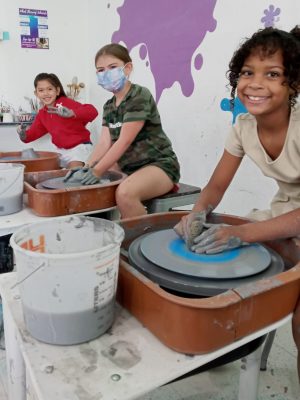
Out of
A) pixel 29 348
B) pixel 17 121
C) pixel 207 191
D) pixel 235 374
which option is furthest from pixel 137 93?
pixel 17 121

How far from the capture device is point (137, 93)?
167 centimetres

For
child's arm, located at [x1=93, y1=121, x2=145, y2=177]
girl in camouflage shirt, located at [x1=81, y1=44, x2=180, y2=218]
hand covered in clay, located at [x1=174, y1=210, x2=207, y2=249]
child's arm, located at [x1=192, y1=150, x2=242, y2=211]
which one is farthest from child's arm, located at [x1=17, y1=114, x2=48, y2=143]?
hand covered in clay, located at [x1=174, y1=210, x2=207, y2=249]

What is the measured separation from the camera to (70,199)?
4.09 feet

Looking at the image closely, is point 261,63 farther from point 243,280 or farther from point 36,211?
point 36,211

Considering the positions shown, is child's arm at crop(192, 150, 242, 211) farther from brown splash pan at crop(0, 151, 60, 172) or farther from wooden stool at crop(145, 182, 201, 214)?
brown splash pan at crop(0, 151, 60, 172)

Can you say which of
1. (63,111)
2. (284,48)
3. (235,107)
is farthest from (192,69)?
(284,48)

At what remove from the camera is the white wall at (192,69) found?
189 cm

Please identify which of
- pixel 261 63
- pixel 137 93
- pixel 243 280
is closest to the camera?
pixel 243 280

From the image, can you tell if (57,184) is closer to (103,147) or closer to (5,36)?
(103,147)

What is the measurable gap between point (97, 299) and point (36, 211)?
76 centimetres

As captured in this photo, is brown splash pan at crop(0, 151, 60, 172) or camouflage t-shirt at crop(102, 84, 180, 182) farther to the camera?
brown splash pan at crop(0, 151, 60, 172)

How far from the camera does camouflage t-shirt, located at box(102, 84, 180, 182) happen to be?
64.6 inches

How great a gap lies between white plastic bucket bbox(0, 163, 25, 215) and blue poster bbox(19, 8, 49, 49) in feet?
7.60

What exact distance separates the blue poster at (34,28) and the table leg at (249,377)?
123 inches
